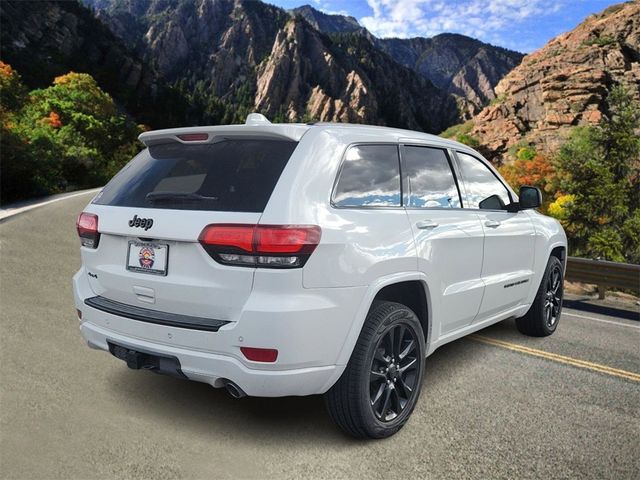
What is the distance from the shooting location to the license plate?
9.40 ft

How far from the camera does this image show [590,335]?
19.9 feet

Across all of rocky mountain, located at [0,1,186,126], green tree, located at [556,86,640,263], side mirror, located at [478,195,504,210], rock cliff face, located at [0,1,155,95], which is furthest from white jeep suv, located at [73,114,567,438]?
rock cliff face, located at [0,1,155,95]

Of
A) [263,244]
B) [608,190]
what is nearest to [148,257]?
[263,244]

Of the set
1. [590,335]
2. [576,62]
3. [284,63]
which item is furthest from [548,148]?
[284,63]

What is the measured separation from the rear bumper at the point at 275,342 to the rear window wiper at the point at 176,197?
23.8 inches

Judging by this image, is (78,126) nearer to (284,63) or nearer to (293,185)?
(293,185)

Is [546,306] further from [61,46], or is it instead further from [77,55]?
[77,55]

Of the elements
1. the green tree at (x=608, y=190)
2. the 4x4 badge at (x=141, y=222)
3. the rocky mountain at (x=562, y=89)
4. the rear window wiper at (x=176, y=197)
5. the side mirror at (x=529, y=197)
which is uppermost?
the rocky mountain at (x=562, y=89)

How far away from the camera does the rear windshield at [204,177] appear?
2.79 meters

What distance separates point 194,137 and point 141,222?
613 millimetres

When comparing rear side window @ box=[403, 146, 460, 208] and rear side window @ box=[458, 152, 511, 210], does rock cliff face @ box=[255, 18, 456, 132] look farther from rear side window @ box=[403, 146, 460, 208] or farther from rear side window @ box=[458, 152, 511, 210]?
rear side window @ box=[403, 146, 460, 208]

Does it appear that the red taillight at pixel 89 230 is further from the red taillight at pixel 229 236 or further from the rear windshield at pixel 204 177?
the red taillight at pixel 229 236

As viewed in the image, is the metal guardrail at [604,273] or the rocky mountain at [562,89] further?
the rocky mountain at [562,89]

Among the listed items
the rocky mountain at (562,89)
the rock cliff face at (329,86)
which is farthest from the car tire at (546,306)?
the rock cliff face at (329,86)
